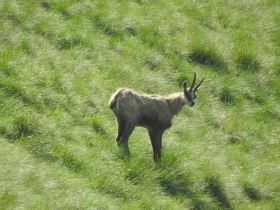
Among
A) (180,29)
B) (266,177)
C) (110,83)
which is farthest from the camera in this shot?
(180,29)

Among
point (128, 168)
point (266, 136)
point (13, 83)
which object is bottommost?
point (266, 136)

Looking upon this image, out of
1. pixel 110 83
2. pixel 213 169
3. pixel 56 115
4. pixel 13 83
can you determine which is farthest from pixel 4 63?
pixel 213 169

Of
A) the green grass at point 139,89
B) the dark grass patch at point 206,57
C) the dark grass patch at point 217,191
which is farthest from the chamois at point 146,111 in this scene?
the dark grass patch at point 206,57

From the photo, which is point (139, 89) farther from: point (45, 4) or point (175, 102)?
point (45, 4)

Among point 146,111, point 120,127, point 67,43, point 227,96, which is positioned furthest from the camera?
point 227,96

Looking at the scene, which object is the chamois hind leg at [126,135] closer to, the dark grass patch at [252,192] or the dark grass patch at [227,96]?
the dark grass patch at [252,192]

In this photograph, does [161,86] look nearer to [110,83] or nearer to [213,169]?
[110,83]

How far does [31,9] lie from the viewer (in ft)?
47.2

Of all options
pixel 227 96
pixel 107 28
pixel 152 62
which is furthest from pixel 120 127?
pixel 107 28

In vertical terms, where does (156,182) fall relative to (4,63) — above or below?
below

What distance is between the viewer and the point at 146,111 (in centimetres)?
1118

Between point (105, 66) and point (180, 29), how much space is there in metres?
3.58

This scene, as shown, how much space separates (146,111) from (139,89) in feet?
7.90

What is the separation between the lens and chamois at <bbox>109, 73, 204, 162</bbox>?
34.7 feet
